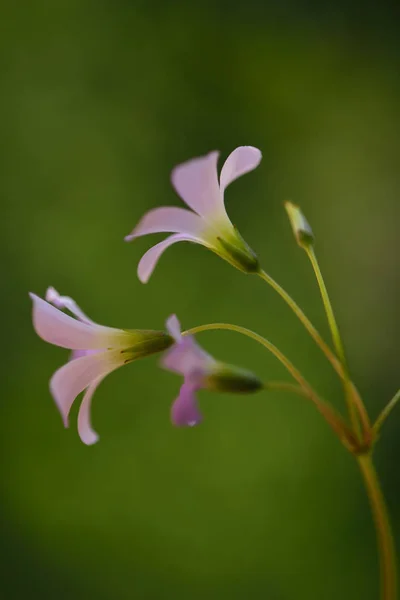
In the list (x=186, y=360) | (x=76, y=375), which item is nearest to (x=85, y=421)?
(x=76, y=375)

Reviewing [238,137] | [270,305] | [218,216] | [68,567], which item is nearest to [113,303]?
[270,305]

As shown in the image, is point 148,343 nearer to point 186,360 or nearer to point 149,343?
point 149,343

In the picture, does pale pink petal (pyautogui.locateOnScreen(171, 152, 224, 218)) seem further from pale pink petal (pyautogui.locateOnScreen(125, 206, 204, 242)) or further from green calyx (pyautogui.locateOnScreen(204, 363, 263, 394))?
green calyx (pyautogui.locateOnScreen(204, 363, 263, 394))

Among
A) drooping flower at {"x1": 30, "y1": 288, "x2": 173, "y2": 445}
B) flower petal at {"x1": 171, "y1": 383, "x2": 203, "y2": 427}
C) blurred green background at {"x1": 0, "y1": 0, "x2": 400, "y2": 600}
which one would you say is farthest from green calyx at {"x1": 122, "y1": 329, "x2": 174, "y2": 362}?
blurred green background at {"x1": 0, "y1": 0, "x2": 400, "y2": 600}

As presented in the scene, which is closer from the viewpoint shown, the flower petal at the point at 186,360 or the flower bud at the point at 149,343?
the flower petal at the point at 186,360

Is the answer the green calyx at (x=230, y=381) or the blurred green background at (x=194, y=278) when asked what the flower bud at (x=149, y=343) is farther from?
the blurred green background at (x=194, y=278)

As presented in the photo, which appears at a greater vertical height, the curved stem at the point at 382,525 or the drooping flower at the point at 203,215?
the drooping flower at the point at 203,215

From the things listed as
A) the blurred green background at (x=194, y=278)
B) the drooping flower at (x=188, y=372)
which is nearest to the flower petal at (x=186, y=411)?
the drooping flower at (x=188, y=372)
